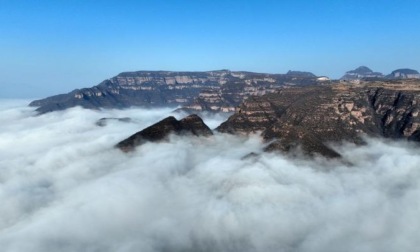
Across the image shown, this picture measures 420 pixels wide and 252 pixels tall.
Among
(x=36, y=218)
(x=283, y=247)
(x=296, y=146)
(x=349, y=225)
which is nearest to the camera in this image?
(x=283, y=247)

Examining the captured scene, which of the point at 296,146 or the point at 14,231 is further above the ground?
the point at 296,146

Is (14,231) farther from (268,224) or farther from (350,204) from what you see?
(350,204)

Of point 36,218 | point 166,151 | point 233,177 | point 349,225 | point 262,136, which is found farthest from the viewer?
point 262,136

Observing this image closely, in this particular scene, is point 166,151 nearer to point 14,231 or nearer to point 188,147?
point 188,147

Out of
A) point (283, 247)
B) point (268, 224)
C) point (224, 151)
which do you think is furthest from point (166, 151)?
point (283, 247)

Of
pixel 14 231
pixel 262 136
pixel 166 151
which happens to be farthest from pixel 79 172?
pixel 262 136

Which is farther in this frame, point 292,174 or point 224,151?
point 224,151

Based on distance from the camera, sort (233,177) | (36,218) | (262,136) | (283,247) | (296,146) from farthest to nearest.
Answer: (262,136) → (296,146) → (233,177) → (36,218) → (283,247)

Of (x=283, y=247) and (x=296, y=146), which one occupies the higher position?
(x=296, y=146)

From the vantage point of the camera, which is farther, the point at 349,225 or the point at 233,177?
the point at 233,177
